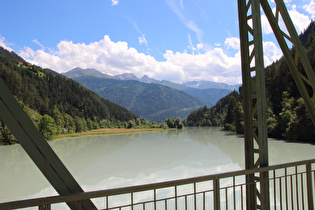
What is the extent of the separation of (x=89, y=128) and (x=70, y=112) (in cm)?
616

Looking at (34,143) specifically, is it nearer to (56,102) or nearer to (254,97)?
(254,97)

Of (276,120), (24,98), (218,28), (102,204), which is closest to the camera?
(102,204)

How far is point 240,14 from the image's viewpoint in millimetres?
2414

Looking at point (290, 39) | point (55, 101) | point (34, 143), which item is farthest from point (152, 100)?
point (34, 143)

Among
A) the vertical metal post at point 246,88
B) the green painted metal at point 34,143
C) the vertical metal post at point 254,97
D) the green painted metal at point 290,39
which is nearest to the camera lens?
the green painted metal at point 34,143

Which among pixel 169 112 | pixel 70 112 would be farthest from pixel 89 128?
pixel 169 112

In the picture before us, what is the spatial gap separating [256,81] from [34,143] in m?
1.97

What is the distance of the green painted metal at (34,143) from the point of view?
112cm

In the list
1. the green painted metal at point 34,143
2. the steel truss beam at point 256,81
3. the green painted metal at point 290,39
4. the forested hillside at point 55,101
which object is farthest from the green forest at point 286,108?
the forested hillside at point 55,101

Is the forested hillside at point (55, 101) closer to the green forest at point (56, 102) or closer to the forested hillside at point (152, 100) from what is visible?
the green forest at point (56, 102)

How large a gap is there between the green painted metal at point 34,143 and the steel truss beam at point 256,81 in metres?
1.60

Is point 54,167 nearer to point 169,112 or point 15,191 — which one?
point 15,191

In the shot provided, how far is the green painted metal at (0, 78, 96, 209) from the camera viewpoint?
3.66 ft

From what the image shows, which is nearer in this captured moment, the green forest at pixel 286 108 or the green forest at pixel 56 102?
the green forest at pixel 286 108
